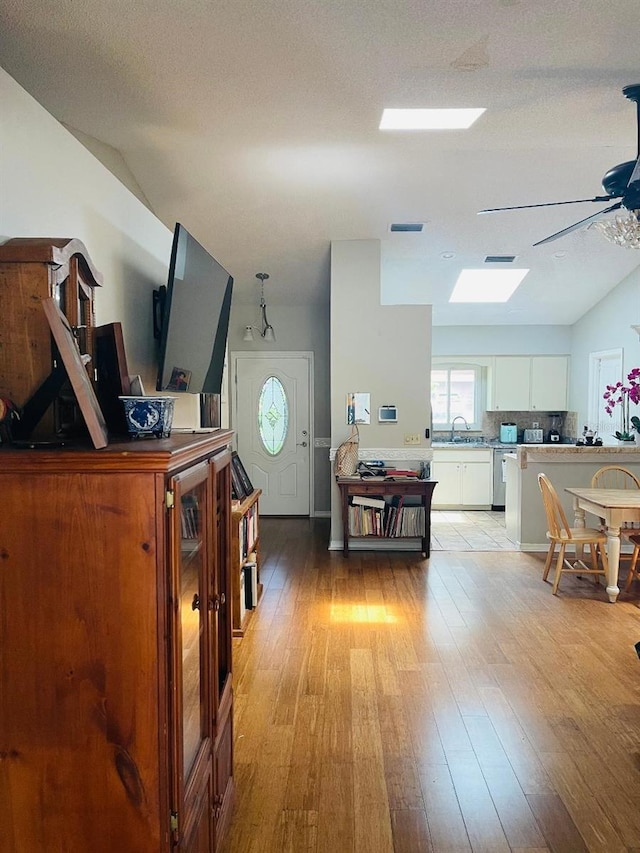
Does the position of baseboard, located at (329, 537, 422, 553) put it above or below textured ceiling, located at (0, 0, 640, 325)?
below

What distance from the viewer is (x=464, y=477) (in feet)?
25.4

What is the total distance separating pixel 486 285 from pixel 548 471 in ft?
8.26

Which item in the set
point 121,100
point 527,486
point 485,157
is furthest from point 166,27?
point 527,486

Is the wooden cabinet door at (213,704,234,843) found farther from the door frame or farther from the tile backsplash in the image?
the tile backsplash

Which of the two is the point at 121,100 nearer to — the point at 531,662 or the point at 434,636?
the point at 434,636

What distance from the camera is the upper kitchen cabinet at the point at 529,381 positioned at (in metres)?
7.98

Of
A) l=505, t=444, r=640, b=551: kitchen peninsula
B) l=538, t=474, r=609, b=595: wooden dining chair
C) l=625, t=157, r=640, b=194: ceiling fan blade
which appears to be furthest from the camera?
l=505, t=444, r=640, b=551: kitchen peninsula

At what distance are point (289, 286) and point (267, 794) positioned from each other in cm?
536

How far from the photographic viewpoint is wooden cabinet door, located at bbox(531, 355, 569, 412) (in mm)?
7980

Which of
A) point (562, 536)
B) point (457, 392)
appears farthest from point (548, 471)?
point (457, 392)

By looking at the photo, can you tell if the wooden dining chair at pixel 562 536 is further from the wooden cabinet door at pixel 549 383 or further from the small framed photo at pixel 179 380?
the wooden cabinet door at pixel 549 383

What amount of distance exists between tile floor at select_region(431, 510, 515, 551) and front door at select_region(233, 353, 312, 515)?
1664 millimetres

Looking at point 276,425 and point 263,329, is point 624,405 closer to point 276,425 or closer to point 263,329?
point 276,425

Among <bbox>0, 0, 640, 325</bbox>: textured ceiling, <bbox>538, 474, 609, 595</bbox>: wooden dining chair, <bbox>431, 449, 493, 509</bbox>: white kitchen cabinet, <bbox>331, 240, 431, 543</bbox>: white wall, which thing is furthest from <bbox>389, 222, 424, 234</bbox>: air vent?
<bbox>431, 449, 493, 509</bbox>: white kitchen cabinet
